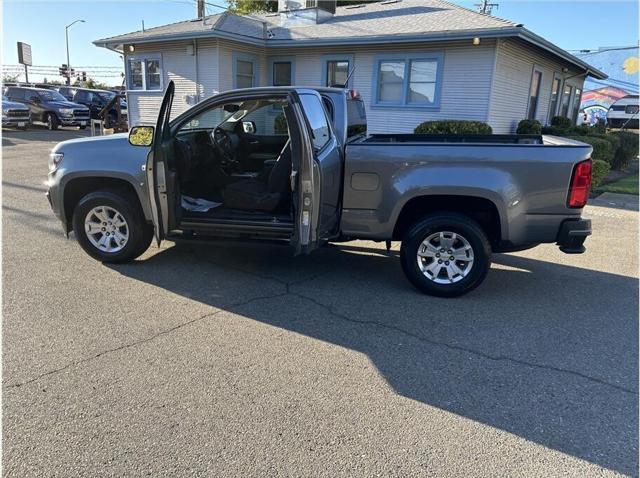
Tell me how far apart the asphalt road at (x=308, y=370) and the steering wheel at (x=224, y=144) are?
1.37 meters

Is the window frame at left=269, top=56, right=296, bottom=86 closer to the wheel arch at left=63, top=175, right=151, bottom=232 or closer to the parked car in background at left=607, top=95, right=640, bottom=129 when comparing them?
the wheel arch at left=63, top=175, right=151, bottom=232

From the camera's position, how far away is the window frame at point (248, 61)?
1575cm

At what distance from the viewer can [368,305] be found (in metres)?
4.48

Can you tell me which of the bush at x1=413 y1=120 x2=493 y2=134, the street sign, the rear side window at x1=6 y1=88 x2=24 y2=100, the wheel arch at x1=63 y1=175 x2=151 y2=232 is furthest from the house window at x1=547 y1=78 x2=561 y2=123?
the street sign

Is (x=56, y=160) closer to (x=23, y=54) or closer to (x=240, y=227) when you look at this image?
(x=240, y=227)

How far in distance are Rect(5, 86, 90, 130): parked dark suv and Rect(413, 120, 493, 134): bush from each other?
1854 centimetres

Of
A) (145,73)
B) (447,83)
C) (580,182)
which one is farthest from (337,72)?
(580,182)

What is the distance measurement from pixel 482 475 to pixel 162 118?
389 cm

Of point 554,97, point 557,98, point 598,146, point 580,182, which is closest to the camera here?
point 580,182

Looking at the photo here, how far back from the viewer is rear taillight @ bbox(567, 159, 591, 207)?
13.8 ft

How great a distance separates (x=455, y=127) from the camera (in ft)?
42.0

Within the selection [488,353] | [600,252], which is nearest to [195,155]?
[488,353]

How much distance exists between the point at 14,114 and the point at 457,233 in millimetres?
23971

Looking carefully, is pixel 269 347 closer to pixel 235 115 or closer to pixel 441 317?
pixel 441 317
